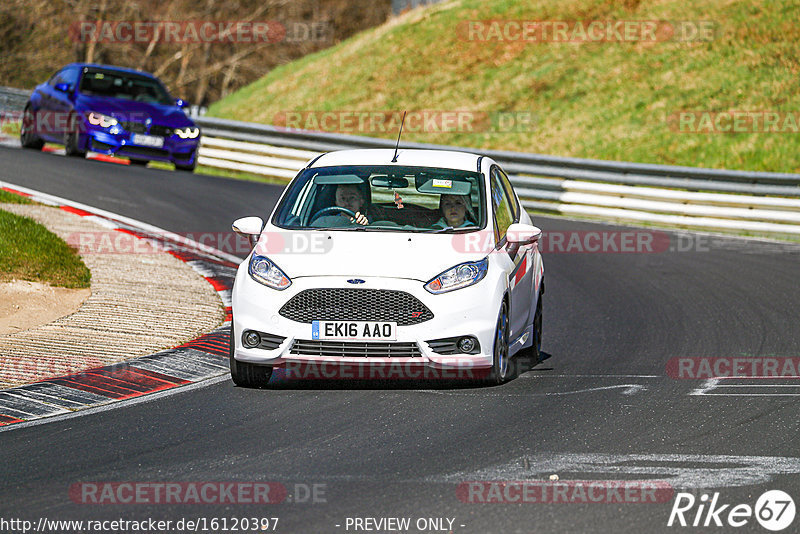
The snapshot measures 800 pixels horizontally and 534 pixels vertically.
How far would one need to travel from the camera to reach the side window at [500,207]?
9.67 metres

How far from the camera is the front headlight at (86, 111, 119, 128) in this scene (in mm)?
22438

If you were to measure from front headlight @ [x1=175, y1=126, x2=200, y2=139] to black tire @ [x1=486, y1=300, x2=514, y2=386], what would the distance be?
14623 millimetres

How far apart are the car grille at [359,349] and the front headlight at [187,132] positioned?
48.6 ft

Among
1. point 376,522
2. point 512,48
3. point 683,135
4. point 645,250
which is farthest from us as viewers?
point 512,48

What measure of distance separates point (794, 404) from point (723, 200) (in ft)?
39.4

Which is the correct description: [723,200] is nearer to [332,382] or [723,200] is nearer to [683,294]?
[683,294]

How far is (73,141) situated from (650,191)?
33.1 ft

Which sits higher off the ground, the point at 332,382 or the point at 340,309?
the point at 340,309

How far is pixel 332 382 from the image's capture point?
9289mm

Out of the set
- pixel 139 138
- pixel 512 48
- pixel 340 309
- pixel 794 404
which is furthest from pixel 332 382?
pixel 512 48

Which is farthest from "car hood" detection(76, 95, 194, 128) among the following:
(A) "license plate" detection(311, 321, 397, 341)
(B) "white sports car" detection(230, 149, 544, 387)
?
(A) "license plate" detection(311, 321, 397, 341)

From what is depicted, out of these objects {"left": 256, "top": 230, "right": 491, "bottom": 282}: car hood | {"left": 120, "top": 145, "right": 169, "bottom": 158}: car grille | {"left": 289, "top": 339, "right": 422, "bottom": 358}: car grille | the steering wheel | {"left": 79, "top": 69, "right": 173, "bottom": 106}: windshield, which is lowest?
{"left": 289, "top": 339, "right": 422, "bottom": 358}: car grille

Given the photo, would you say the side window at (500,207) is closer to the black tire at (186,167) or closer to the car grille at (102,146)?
the car grille at (102,146)

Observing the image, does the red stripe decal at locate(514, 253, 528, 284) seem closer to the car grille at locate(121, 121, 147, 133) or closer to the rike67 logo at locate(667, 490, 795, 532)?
the rike67 logo at locate(667, 490, 795, 532)
